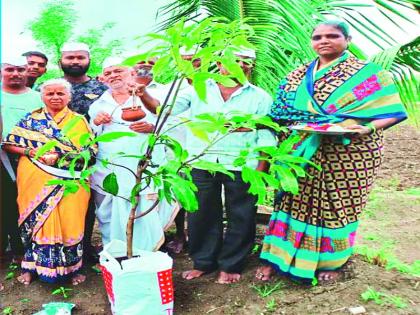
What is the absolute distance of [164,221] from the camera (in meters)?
3.68

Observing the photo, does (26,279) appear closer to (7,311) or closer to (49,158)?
(7,311)

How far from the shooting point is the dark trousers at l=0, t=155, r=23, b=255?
3.55 m

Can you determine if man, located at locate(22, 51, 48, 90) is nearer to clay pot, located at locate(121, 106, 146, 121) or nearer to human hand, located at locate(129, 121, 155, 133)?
human hand, located at locate(129, 121, 155, 133)

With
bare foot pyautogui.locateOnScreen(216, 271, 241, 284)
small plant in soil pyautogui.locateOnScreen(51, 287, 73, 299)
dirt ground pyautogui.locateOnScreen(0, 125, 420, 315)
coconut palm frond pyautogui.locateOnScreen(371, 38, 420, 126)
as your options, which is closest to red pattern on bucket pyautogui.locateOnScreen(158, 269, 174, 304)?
dirt ground pyautogui.locateOnScreen(0, 125, 420, 315)

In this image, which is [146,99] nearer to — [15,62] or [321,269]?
[15,62]

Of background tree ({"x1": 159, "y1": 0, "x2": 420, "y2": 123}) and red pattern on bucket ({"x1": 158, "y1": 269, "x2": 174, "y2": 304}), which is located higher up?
background tree ({"x1": 159, "y1": 0, "x2": 420, "y2": 123})

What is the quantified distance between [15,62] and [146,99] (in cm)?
103

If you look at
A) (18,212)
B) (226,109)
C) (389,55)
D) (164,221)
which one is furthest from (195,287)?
(389,55)

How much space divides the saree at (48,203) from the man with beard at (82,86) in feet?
1.02

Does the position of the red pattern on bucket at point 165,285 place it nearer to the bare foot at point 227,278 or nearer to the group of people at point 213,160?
the group of people at point 213,160

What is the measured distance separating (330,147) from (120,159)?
1.34 m

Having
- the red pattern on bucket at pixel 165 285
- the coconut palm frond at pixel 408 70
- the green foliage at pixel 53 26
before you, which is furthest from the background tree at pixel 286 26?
the green foliage at pixel 53 26

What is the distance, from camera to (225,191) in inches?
127

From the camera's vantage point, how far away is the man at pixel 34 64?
381cm
